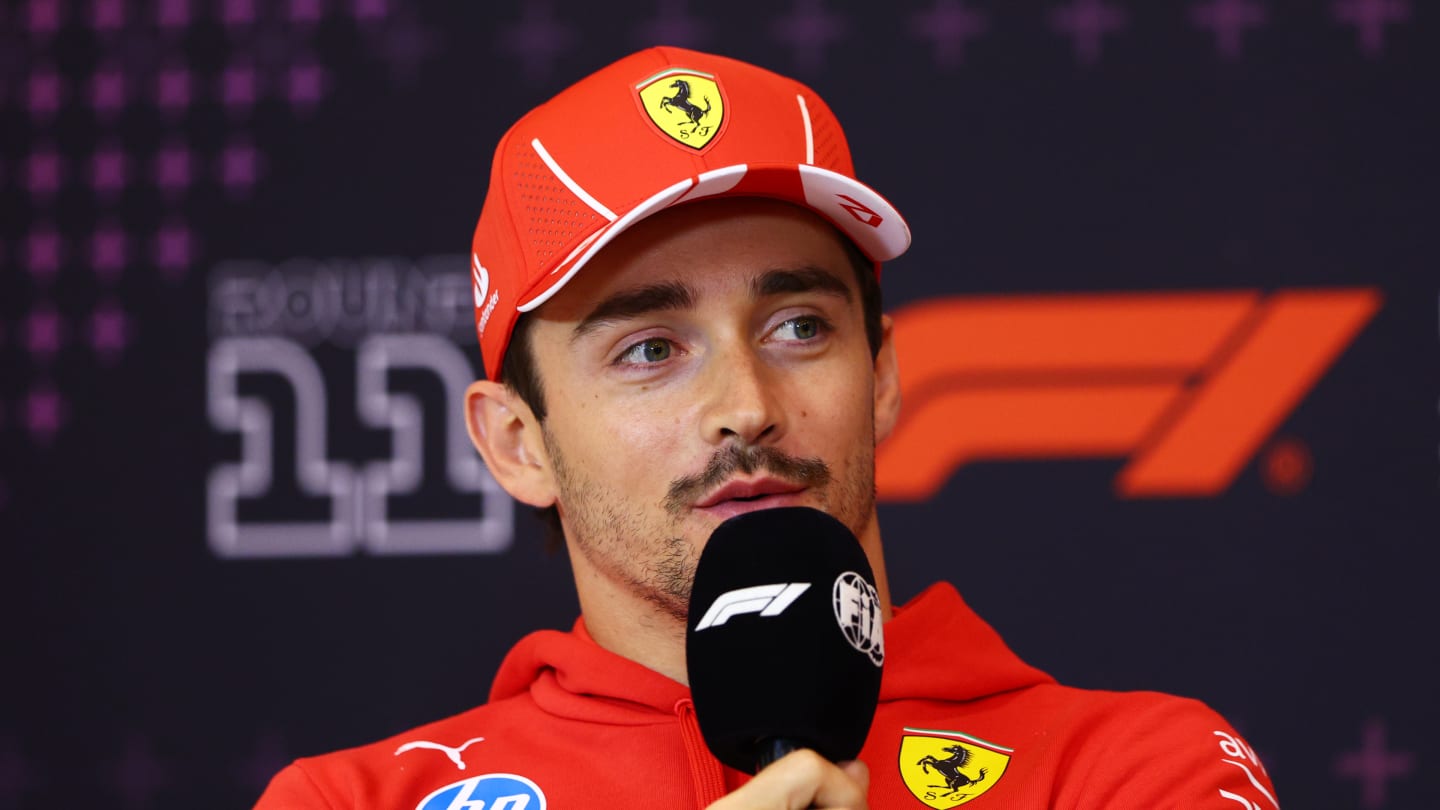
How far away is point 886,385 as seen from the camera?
1.69 metres

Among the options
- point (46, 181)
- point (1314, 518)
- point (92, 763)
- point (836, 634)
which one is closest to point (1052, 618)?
point (1314, 518)

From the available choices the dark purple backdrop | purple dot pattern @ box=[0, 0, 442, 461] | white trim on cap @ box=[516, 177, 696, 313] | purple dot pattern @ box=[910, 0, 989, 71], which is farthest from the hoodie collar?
purple dot pattern @ box=[0, 0, 442, 461]

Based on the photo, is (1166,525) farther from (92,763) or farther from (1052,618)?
(92,763)

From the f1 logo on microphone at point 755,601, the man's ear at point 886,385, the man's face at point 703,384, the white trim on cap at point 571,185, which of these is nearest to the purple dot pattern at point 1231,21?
the man's ear at point 886,385

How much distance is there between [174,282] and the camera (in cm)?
264

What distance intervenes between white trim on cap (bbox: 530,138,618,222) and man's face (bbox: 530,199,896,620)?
0.03 m

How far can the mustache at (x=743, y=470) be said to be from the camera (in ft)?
4.51

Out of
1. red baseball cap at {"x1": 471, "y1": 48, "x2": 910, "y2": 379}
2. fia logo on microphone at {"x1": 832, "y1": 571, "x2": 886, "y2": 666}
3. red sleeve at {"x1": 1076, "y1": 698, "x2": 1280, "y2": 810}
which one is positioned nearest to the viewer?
fia logo on microphone at {"x1": 832, "y1": 571, "x2": 886, "y2": 666}

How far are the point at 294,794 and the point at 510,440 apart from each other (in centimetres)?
40

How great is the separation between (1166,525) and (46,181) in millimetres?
1832

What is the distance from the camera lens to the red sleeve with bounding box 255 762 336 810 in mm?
1495

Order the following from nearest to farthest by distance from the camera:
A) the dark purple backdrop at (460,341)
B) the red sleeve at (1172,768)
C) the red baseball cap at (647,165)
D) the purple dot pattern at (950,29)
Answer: the red sleeve at (1172,768) → the red baseball cap at (647,165) → the dark purple backdrop at (460,341) → the purple dot pattern at (950,29)

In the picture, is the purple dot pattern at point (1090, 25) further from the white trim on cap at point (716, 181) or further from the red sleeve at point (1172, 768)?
the red sleeve at point (1172, 768)

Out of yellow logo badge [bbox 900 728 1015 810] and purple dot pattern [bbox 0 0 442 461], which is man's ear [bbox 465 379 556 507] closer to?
yellow logo badge [bbox 900 728 1015 810]
